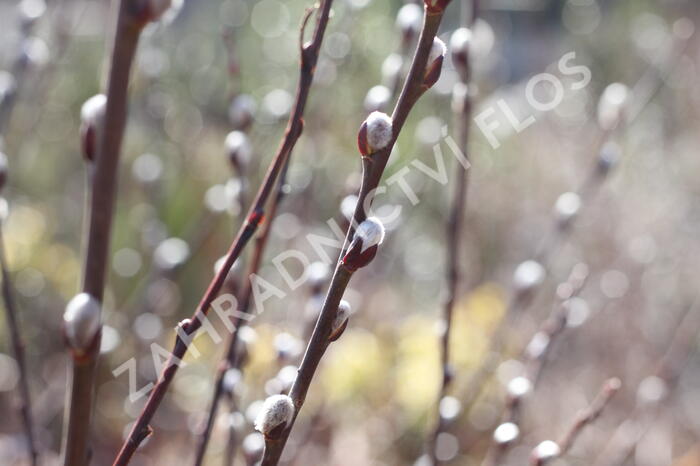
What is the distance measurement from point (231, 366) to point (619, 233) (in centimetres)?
248

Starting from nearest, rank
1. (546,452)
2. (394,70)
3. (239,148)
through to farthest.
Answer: (546,452), (239,148), (394,70)

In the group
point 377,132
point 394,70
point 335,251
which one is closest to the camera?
point 377,132

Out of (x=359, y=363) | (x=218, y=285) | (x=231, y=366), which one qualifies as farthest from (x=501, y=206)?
(x=218, y=285)

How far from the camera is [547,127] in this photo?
400 cm

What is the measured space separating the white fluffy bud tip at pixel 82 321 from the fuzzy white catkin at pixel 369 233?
17 cm

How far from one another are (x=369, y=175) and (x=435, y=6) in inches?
4.4

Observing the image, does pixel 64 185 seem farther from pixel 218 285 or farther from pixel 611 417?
pixel 218 285

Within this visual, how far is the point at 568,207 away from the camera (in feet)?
3.43

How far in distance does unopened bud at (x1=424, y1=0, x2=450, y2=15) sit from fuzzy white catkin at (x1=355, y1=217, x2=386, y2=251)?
0.14 metres

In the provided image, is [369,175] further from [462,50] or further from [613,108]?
[613,108]

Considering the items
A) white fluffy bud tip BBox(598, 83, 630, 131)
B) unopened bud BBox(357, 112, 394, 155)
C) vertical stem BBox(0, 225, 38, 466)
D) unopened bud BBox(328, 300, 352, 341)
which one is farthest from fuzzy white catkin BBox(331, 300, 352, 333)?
white fluffy bud tip BBox(598, 83, 630, 131)

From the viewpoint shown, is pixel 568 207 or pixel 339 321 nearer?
pixel 339 321

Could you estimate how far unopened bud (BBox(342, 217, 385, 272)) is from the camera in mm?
483

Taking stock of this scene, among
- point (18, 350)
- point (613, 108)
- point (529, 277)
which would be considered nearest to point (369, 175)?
point (18, 350)
